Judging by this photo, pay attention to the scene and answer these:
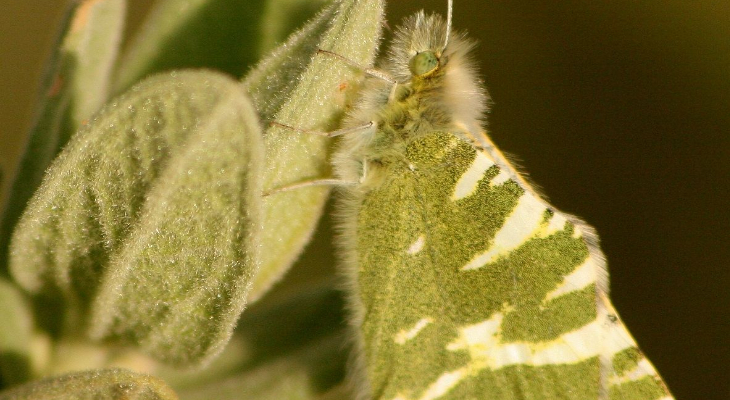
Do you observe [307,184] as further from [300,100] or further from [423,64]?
[423,64]

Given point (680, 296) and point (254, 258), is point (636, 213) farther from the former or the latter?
point (254, 258)

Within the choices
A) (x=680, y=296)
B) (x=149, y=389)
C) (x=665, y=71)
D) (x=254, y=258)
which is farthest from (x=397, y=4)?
(x=149, y=389)

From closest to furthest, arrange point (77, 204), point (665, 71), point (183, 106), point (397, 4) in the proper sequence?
point (183, 106)
point (77, 204)
point (397, 4)
point (665, 71)

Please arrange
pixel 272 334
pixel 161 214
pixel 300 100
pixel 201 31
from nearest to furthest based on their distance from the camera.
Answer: pixel 161 214 < pixel 300 100 < pixel 201 31 < pixel 272 334

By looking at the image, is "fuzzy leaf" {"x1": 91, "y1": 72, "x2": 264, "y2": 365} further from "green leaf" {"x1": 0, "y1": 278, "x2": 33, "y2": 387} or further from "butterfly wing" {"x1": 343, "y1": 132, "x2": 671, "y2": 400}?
"butterfly wing" {"x1": 343, "y1": 132, "x2": 671, "y2": 400}

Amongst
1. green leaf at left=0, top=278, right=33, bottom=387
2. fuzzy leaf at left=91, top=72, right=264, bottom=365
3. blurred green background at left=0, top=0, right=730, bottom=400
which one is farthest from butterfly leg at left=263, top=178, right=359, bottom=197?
blurred green background at left=0, top=0, right=730, bottom=400

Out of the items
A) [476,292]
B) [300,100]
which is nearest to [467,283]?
[476,292]
